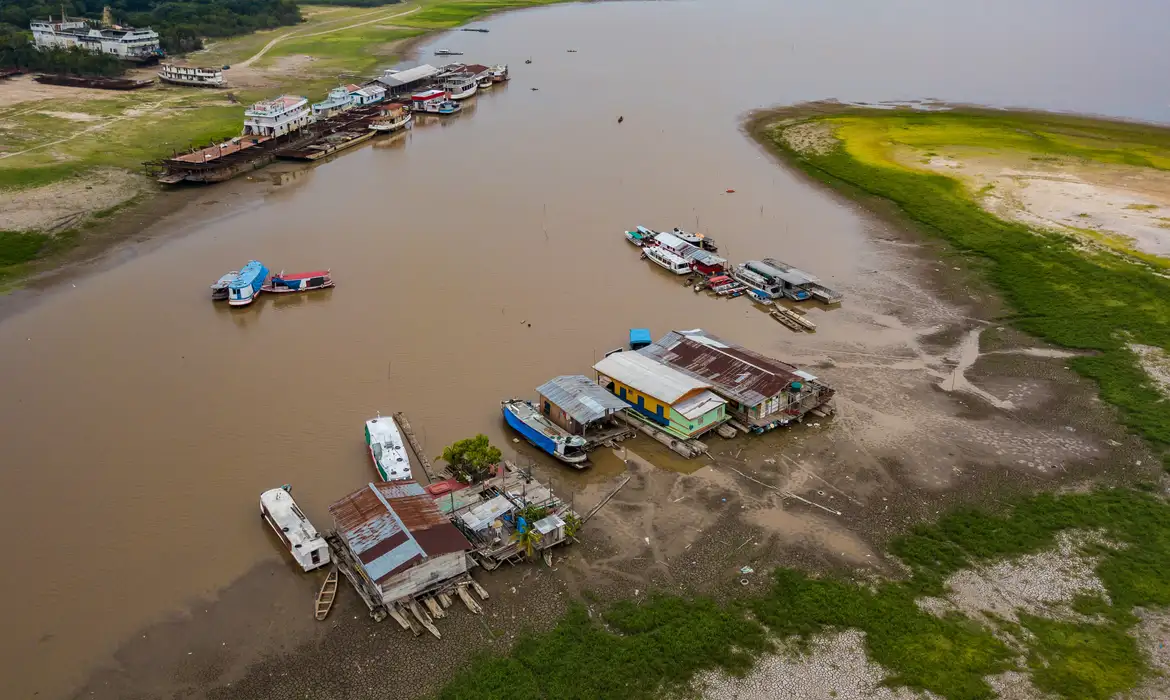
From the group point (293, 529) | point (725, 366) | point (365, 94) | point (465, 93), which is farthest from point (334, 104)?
point (293, 529)

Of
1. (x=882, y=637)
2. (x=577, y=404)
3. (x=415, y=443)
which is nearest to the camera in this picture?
(x=882, y=637)

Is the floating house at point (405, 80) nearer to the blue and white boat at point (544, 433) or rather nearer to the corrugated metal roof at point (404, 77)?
the corrugated metal roof at point (404, 77)

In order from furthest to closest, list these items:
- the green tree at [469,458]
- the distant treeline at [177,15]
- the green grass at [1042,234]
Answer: the distant treeline at [177,15] < the green grass at [1042,234] < the green tree at [469,458]

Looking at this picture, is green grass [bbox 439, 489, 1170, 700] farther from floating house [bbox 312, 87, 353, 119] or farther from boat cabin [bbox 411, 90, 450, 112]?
boat cabin [bbox 411, 90, 450, 112]

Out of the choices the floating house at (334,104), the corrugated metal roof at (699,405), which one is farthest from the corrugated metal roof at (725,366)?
the floating house at (334,104)

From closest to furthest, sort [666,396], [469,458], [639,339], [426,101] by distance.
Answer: [469,458] → [666,396] → [639,339] → [426,101]

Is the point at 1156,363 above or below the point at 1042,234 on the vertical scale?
below

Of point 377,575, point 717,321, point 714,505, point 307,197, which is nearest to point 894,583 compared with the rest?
point 714,505

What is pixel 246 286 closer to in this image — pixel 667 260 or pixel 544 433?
pixel 544 433
